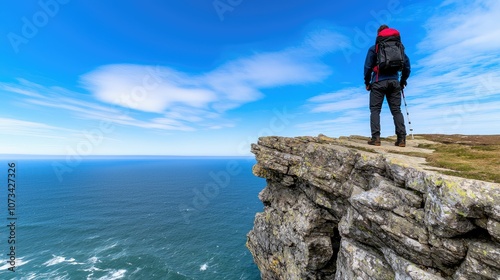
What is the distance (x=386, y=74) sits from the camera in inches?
595

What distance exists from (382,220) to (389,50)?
35.8 feet

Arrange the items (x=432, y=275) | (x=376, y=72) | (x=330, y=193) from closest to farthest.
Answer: (x=432, y=275)
(x=376, y=72)
(x=330, y=193)

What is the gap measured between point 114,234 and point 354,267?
70469mm

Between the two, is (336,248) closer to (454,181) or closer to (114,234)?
(454,181)

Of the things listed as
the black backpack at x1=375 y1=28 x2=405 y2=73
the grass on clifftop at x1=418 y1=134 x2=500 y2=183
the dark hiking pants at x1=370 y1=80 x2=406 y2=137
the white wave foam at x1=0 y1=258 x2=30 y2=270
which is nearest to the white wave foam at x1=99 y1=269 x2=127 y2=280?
the white wave foam at x1=0 y1=258 x2=30 y2=270

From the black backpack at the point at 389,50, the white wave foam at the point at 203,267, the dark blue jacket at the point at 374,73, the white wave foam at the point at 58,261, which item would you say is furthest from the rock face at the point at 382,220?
the white wave foam at the point at 58,261

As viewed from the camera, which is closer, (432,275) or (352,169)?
(432,275)

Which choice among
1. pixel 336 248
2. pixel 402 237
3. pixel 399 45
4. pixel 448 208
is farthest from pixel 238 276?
pixel 399 45

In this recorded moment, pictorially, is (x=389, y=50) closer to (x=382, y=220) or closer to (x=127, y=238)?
(x=382, y=220)

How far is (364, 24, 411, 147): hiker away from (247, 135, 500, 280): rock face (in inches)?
112

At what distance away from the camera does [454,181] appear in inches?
333

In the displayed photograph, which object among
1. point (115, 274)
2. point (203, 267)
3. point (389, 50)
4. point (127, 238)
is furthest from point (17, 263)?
point (389, 50)

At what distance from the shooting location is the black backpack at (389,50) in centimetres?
1378

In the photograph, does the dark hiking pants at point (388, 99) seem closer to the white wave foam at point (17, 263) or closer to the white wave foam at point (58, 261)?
the white wave foam at point (58, 261)
